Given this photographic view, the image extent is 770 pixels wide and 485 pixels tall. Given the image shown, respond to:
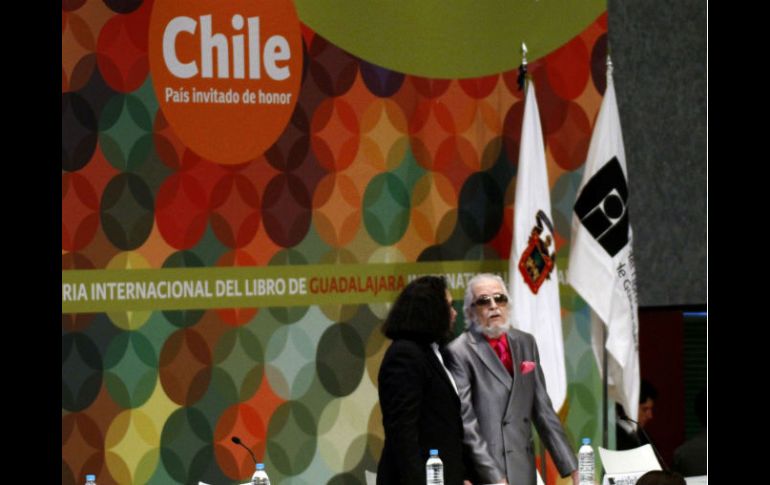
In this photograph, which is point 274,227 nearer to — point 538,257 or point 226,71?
point 226,71

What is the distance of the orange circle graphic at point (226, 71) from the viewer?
5.70m

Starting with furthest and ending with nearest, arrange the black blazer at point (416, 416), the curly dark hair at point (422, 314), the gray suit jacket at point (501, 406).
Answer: the gray suit jacket at point (501, 406), the curly dark hair at point (422, 314), the black blazer at point (416, 416)

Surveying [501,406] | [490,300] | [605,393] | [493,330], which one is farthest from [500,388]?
[605,393]

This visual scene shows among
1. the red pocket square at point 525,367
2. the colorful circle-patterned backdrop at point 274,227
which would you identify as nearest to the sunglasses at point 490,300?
the red pocket square at point 525,367

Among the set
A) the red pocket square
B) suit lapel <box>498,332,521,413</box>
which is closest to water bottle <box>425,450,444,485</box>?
suit lapel <box>498,332,521,413</box>

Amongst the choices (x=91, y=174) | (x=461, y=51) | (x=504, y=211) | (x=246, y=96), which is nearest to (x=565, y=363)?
(x=504, y=211)

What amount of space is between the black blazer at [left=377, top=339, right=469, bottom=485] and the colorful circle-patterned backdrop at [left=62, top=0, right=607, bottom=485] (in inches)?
47.0

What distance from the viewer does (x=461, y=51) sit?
6.40 m

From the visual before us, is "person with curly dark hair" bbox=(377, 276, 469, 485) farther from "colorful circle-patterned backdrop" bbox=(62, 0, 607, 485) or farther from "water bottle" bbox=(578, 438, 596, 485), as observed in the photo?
"colorful circle-patterned backdrop" bbox=(62, 0, 607, 485)

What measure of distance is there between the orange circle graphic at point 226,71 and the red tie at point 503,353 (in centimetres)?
148

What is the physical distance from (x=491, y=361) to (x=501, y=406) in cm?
19

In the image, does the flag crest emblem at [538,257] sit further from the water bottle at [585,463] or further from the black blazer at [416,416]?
the black blazer at [416,416]

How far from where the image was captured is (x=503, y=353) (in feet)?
17.2

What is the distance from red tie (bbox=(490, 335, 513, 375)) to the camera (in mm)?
5215
